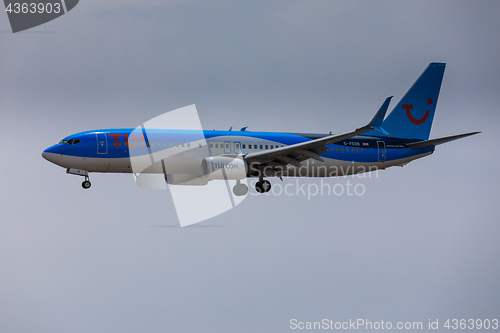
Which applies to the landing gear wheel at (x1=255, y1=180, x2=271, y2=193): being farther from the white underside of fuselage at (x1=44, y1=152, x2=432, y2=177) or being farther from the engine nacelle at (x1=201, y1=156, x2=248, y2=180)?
the engine nacelle at (x1=201, y1=156, x2=248, y2=180)

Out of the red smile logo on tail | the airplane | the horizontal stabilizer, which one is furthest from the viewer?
the red smile logo on tail

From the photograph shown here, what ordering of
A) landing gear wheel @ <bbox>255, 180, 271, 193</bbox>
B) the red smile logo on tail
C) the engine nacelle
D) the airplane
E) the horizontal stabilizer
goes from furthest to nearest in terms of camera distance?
1. the red smile logo on tail
2. landing gear wheel @ <bbox>255, 180, 271, 193</bbox>
3. the horizontal stabilizer
4. the airplane
5. the engine nacelle

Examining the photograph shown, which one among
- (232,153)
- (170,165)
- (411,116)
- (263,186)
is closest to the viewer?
(170,165)

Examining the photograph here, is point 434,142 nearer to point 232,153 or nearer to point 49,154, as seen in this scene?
point 232,153

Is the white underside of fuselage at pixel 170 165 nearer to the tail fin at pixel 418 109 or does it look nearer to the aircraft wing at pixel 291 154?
the aircraft wing at pixel 291 154

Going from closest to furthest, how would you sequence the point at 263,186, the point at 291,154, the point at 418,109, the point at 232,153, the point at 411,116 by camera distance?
the point at 291,154
the point at 232,153
the point at 263,186
the point at 411,116
the point at 418,109

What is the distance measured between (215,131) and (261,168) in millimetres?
4525

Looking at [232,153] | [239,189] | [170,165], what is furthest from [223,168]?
[239,189]

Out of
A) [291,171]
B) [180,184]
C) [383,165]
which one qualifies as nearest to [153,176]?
[180,184]

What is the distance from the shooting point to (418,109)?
5559 centimetres

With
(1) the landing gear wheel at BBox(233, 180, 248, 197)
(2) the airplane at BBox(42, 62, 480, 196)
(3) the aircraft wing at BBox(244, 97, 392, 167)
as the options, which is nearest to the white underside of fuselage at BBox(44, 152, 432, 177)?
(2) the airplane at BBox(42, 62, 480, 196)

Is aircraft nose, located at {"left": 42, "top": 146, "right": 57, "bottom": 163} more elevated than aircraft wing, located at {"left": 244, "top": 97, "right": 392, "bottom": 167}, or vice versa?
aircraft nose, located at {"left": 42, "top": 146, "right": 57, "bottom": 163}

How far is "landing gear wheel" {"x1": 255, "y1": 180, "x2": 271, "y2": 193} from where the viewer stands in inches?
1901

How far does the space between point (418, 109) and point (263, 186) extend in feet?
56.8
